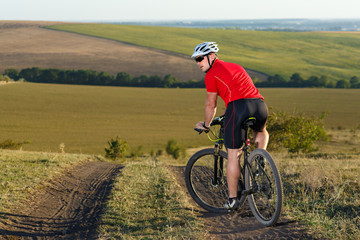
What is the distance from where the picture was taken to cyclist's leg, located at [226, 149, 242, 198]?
5.64 m

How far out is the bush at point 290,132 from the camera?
29.6 m

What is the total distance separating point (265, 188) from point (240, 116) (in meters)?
1.07

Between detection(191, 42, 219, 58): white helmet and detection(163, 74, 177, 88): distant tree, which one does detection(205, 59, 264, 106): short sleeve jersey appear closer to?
detection(191, 42, 219, 58): white helmet

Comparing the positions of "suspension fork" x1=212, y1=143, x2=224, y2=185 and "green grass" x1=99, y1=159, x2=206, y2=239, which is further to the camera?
"suspension fork" x1=212, y1=143, x2=224, y2=185

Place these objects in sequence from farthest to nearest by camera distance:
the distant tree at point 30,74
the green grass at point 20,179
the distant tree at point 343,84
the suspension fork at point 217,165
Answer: the distant tree at point 343,84, the distant tree at point 30,74, the green grass at point 20,179, the suspension fork at point 217,165

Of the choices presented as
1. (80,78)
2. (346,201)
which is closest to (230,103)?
(346,201)

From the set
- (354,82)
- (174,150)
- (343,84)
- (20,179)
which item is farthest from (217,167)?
(354,82)

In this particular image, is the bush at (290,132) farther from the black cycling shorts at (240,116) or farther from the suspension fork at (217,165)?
the black cycling shorts at (240,116)

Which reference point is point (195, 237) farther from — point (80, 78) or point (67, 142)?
point (80, 78)

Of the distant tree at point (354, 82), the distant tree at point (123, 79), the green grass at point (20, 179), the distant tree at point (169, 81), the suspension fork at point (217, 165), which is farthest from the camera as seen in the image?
the distant tree at point (354, 82)

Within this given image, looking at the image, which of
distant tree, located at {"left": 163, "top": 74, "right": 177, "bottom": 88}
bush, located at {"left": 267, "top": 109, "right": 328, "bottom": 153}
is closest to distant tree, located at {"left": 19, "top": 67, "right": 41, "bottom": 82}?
distant tree, located at {"left": 163, "top": 74, "right": 177, "bottom": 88}

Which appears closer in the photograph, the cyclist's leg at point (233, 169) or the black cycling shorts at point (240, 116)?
the black cycling shorts at point (240, 116)

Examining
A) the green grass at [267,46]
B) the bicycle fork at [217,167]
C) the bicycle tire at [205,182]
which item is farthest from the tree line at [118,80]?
the bicycle fork at [217,167]

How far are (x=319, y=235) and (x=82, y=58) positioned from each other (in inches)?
5061
